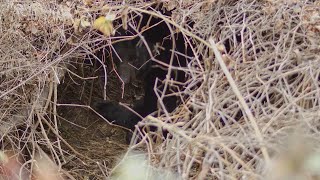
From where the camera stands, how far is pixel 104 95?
399cm

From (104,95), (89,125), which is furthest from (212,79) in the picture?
(89,125)

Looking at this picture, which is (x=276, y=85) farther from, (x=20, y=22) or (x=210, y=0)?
(x=20, y=22)

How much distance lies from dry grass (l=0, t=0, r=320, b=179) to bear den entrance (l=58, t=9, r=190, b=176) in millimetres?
352

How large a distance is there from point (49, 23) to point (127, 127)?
4.24ft

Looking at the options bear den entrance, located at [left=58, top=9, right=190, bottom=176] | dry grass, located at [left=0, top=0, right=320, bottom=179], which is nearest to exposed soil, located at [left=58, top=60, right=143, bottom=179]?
bear den entrance, located at [left=58, top=9, right=190, bottom=176]

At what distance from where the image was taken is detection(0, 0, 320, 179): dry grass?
187cm

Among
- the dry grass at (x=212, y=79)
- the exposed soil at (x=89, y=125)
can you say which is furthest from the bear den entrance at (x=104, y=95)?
the dry grass at (x=212, y=79)

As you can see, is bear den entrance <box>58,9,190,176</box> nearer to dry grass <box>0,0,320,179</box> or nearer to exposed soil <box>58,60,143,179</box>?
exposed soil <box>58,60,143,179</box>

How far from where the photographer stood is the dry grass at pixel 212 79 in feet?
6.12

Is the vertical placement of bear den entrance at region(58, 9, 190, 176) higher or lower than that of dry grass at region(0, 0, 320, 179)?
lower

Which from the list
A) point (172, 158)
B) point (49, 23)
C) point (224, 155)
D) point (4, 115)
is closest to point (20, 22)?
point (49, 23)

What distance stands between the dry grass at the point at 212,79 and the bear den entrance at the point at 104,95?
352 millimetres

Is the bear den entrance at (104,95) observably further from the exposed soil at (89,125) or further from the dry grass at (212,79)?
the dry grass at (212,79)

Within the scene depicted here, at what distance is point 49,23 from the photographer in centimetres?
311
